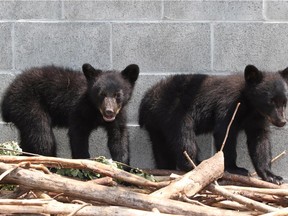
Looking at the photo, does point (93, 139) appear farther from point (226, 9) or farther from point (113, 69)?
point (226, 9)

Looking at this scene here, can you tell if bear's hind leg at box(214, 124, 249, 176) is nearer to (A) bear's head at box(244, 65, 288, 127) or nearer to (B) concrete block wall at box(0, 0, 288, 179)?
(A) bear's head at box(244, 65, 288, 127)

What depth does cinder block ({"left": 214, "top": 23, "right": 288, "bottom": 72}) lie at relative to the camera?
28.6ft

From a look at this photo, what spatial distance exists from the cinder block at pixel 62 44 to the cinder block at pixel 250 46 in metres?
1.27

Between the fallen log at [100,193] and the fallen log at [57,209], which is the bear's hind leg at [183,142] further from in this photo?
the fallen log at [57,209]

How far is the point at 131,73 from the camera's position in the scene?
329 inches

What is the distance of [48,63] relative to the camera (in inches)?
350

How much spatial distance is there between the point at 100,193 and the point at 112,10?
370cm

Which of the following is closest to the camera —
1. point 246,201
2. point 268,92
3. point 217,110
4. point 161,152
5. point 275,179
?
point 246,201

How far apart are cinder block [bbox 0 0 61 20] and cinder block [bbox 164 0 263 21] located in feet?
4.15

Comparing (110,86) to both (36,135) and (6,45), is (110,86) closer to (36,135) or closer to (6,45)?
(36,135)

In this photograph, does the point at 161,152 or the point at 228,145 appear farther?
the point at 161,152

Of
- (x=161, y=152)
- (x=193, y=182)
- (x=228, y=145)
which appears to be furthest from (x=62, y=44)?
(x=193, y=182)

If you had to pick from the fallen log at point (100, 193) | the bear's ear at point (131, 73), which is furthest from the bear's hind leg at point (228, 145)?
the fallen log at point (100, 193)

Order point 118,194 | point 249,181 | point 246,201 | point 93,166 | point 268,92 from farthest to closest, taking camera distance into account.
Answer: point 268,92, point 249,181, point 93,166, point 246,201, point 118,194
